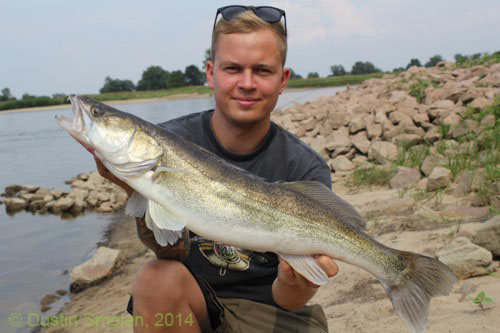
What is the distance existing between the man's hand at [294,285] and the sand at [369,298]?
2.89ft

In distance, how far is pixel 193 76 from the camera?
90.2m

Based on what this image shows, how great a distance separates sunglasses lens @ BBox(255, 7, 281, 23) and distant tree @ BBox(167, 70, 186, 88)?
287ft

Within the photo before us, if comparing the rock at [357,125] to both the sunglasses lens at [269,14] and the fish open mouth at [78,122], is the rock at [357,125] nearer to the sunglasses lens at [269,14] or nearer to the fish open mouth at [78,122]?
the sunglasses lens at [269,14]

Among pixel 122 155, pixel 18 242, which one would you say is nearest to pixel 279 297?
pixel 122 155

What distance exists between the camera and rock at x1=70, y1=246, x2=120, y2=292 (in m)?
6.81

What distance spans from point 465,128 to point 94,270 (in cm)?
715

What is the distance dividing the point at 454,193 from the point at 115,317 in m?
4.83

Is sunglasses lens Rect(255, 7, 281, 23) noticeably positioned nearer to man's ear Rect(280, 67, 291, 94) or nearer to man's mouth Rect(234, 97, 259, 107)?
man's ear Rect(280, 67, 291, 94)

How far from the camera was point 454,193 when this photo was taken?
6488 mm

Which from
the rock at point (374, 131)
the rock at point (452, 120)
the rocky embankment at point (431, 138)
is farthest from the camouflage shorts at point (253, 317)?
the rock at point (374, 131)

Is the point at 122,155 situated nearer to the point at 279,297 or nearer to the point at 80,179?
the point at 279,297

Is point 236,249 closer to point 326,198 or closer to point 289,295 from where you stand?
point 289,295

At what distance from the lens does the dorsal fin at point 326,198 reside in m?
3.01

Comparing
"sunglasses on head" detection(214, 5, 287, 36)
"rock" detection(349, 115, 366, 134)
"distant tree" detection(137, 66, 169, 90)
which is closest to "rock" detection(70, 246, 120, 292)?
"sunglasses on head" detection(214, 5, 287, 36)
